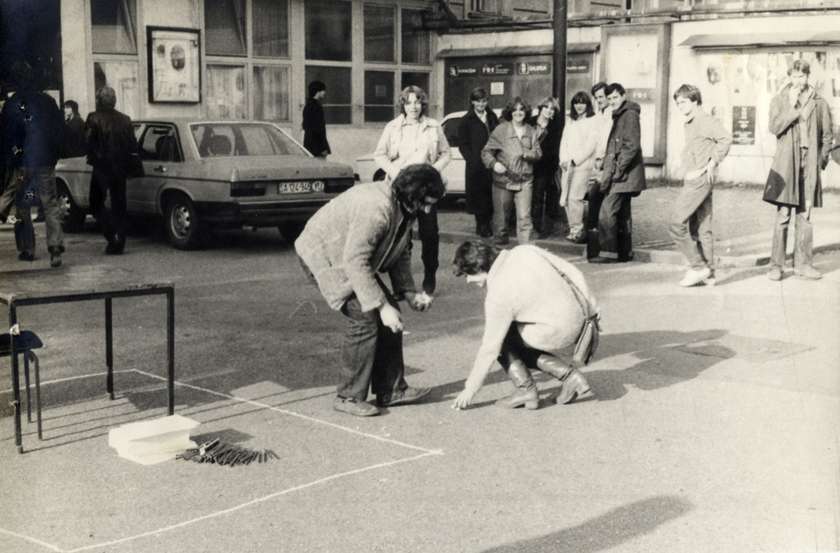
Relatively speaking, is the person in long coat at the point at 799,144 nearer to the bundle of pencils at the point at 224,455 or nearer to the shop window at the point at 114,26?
the bundle of pencils at the point at 224,455

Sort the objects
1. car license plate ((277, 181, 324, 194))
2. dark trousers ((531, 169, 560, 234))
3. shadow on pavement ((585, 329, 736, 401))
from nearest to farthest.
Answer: shadow on pavement ((585, 329, 736, 401)) < car license plate ((277, 181, 324, 194)) < dark trousers ((531, 169, 560, 234))

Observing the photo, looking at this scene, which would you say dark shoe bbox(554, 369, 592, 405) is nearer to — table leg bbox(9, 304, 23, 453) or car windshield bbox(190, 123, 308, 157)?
table leg bbox(9, 304, 23, 453)

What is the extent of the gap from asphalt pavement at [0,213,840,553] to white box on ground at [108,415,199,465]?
3.7 inches

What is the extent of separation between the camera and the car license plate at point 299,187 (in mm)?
13773

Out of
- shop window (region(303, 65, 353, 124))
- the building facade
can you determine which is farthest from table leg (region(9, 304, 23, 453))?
shop window (region(303, 65, 353, 124))

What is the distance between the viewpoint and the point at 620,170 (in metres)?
12.4

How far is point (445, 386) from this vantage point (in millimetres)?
7570

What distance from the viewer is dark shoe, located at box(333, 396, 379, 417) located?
6781mm

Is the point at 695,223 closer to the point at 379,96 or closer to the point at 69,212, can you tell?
the point at 69,212

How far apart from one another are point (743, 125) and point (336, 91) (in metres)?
8.60

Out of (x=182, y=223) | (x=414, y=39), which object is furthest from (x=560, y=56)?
(x=414, y=39)

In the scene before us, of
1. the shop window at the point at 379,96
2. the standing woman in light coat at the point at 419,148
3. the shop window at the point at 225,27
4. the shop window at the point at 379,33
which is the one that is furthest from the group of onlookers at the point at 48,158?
the shop window at the point at 379,33

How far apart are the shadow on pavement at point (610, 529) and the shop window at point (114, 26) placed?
58.2 ft

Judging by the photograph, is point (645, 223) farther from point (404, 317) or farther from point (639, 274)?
point (404, 317)
